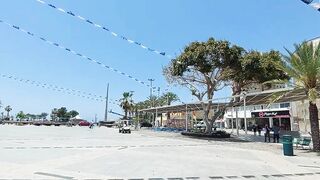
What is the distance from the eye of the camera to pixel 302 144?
70.9 ft

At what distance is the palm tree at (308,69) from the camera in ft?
64.4

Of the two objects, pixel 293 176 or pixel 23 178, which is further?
pixel 293 176

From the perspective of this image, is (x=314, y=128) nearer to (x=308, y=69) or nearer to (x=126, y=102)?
(x=308, y=69)

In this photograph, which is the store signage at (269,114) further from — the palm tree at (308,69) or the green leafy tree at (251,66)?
the palm tree at (308,69)

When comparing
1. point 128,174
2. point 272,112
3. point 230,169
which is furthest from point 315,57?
point 272,112

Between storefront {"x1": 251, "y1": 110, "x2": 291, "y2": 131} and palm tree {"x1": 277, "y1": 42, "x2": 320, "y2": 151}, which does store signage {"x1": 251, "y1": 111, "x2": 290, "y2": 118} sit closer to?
storefront {"x1": 251, "y1": 110, "x2": 291, "y2": 131}

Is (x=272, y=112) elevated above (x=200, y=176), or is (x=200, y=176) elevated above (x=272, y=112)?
(x=272, y=112)

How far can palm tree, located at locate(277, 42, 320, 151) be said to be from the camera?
19.6m

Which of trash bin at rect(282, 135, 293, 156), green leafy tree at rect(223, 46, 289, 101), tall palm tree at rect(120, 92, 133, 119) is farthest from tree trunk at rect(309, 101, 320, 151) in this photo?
tall palm tree at rect(120, 92, 133, 119)

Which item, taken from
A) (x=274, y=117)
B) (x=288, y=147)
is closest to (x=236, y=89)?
(x=288, y=147)

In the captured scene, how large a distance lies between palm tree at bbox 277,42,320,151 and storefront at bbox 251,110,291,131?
119 feet

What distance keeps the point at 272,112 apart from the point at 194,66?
31.7 metres

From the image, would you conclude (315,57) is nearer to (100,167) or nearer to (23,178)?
(100,167)

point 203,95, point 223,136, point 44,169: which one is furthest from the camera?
point 203,95
